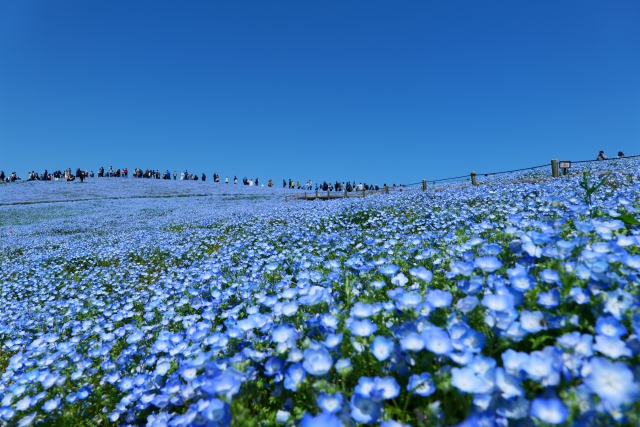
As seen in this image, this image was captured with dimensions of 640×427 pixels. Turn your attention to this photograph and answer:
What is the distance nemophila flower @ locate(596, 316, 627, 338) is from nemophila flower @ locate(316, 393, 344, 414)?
101 centimetres

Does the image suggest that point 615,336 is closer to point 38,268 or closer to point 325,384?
point 325,384

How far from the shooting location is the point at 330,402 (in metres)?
1.33

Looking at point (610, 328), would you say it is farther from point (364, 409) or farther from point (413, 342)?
point (364, 409)

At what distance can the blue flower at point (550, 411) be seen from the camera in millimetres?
1005

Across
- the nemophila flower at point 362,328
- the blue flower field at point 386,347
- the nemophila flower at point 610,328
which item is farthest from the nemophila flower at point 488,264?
the nemophila flower at point 362,328

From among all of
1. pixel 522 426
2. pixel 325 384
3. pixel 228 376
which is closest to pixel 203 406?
pixel 228 376

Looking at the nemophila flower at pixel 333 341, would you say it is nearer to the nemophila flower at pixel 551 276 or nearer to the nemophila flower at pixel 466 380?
the nemophila flower at pixel 466 380

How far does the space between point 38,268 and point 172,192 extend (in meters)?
32.0

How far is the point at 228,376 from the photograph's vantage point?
4.78ft

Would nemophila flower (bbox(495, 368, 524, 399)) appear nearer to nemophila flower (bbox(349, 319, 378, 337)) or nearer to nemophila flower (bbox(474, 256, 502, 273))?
nemophila flower (bbox(349, 319, 378, 337))

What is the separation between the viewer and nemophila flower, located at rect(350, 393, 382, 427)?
1.29m

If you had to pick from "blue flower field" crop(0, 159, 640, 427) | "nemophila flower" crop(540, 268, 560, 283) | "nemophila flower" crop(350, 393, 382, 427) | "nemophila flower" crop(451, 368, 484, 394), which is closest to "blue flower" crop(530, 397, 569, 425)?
"blue flower field" crop(0, 159, 640, 427)

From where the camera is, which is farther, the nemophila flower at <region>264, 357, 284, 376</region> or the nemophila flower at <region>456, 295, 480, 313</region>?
the nemophila flower at <region>264, 357, 284, 376</region>

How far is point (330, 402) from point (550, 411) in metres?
0.73
